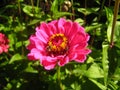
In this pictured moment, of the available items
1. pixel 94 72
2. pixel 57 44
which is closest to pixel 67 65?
pixel 94 72

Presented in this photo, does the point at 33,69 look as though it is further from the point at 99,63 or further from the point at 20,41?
the point at 99,63

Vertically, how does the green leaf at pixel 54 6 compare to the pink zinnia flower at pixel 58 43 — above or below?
above

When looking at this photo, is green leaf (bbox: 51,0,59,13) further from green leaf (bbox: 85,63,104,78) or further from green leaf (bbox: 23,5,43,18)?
green leaf (bbox: 85,63,104,78)

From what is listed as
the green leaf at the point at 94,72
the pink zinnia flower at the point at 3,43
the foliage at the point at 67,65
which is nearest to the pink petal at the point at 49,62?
the foliage at the point at 67,65

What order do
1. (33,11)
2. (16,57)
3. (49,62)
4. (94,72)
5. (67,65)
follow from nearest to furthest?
(49,62), (94,72), (67,65), (16,57), (33,11)

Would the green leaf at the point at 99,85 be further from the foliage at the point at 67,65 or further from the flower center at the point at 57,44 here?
the flower center at the point at 57,44

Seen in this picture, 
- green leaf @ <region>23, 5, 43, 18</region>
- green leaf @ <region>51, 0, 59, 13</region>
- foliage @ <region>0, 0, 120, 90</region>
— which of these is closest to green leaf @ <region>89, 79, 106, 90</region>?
foliage @ <region>0, 0, 120, 90</region>

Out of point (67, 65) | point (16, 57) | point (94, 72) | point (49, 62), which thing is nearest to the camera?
point (49, 62)

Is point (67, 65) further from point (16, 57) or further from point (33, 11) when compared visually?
point (33, 11)
